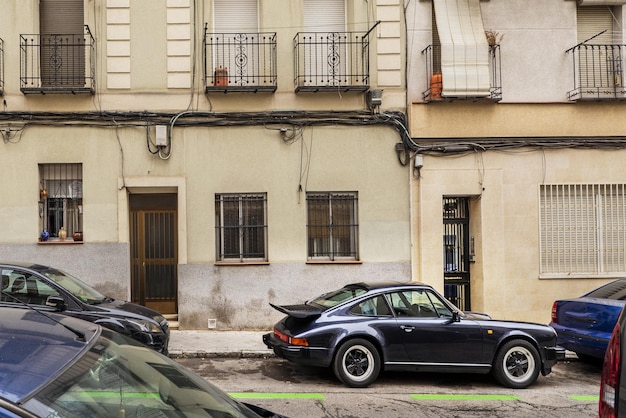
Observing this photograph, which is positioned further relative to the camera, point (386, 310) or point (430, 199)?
point (430, 199)

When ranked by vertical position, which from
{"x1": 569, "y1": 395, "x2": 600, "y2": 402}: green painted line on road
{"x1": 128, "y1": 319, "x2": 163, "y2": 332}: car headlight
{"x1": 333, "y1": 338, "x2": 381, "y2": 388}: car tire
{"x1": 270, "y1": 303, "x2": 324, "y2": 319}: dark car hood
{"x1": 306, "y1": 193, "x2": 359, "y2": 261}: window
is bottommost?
{"x1": 569, "y1": 395, "x2": 600, "y2": 402}: green painted line on road

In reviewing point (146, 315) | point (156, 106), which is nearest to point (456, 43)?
point (156, 106)

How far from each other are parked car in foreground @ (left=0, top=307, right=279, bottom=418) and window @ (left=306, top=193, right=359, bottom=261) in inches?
376

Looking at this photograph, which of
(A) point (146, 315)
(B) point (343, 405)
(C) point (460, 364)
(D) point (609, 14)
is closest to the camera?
(B) point (343, 405)

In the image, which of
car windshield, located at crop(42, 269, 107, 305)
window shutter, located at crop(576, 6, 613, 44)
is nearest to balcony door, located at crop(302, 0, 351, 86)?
window shutter, located at crop(576, 6, 613, 44)

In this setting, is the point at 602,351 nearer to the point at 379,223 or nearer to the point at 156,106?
the point at 379,223

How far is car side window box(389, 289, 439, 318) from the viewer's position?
28.1 feet

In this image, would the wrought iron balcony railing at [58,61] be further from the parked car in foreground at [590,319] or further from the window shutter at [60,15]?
the parked car in foreground at [590,319]

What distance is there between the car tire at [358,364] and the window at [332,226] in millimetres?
4677

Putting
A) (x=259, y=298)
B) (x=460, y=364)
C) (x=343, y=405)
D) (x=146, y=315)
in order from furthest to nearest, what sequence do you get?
(x=259, y=298), (x=146, y=315), (x=460, y=364), (x=343, y=405)

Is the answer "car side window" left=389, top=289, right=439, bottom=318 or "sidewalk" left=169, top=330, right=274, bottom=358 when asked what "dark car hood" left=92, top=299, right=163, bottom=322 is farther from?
"car side window" left=389, top=289, right=439, bottom=318

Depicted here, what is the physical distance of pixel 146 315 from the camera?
29.7 ft

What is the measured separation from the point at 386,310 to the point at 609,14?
9645mm

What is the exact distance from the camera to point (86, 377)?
2.52m
